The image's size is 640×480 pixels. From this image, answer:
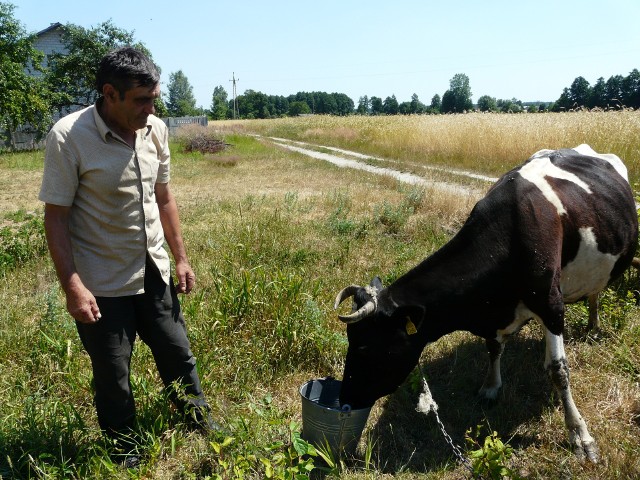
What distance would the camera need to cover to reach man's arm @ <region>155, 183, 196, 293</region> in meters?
3.02

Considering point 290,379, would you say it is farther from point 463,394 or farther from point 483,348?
point 483,348

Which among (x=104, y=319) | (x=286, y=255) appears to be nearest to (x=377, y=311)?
(x=104, y=319)

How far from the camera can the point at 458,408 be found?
361 centimetres

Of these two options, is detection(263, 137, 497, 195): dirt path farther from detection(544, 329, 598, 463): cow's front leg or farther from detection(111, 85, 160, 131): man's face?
detection(111, 85, 160, 131): man's face

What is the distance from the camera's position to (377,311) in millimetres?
2973

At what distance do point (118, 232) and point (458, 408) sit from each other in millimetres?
2594

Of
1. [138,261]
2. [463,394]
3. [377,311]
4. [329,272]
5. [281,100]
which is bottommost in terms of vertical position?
[463,394]

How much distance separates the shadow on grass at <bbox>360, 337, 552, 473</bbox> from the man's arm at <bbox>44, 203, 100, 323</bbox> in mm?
1825

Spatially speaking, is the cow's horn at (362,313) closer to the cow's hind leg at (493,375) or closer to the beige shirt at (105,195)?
the beige shirt at (105,195)

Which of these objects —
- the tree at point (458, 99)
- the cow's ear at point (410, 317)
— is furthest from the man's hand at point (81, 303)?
the tree at point (458, 99)

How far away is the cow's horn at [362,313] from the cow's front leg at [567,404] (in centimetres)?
116

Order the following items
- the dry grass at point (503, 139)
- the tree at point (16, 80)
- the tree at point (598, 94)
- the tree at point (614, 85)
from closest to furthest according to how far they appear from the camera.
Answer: the dry grass at point (503, 139)
the tree at point (16, 80)
the tree at point (598, 94)
the tree at point (614, 85)

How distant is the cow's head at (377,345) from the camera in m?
2.99

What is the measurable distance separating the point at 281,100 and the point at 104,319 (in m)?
137
